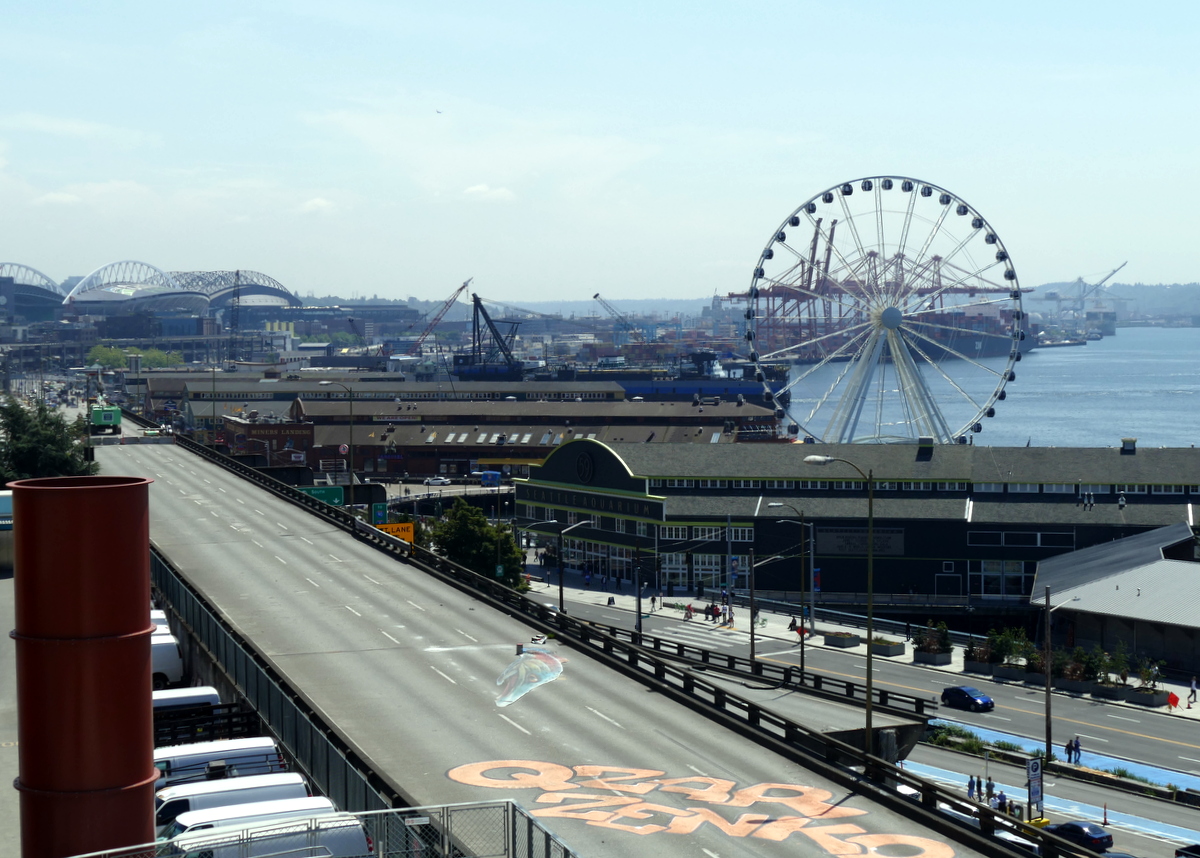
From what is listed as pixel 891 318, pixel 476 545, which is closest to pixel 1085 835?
pixel 476 545

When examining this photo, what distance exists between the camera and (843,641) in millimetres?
72375

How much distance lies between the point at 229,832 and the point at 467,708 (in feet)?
47.9

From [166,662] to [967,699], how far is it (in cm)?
3365

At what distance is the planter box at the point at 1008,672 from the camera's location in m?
64.8

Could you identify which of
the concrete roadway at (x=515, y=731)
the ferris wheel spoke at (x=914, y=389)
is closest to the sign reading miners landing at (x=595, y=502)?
the ferris wheel spoke at (x=914, y=389)

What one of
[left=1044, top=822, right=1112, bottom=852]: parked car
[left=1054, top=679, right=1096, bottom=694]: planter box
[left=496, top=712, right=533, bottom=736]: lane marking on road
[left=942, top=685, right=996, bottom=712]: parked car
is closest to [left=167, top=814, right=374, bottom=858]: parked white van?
[left=496, top=712, right=533, bottom=736]: lane marking on road

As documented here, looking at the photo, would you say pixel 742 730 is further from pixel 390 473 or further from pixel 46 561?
pixel 390 473

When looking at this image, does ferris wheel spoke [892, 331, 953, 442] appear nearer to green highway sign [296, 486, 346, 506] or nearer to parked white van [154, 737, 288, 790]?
green highway sign [296, 486, 346, 506]

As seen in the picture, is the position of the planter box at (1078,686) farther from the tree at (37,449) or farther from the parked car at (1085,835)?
the tree at (37,449)

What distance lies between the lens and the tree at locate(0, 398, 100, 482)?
84.1m

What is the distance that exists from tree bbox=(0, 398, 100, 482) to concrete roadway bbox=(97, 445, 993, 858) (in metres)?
37.2

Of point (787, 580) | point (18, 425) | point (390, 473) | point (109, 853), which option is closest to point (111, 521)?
point (109, 853)

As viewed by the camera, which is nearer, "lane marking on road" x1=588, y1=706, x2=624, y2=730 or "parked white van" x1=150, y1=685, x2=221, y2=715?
"lane marking on road" x1=588, y1=706, x2=624, y2=730

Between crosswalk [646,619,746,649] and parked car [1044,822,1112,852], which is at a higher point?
parked car [1044,822,1112,852]
